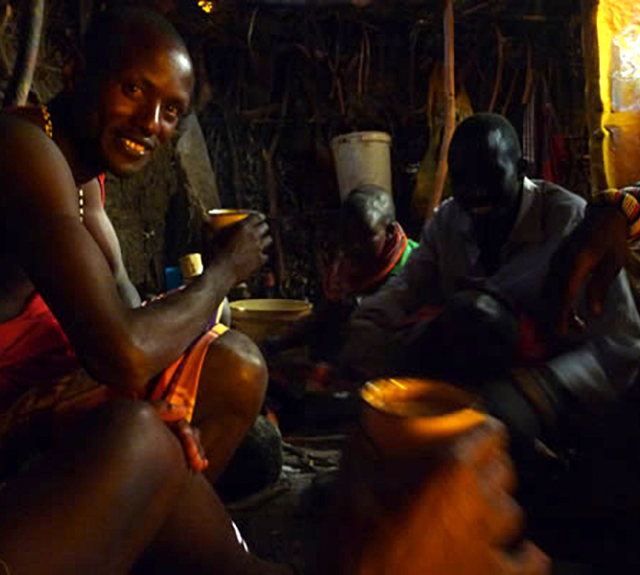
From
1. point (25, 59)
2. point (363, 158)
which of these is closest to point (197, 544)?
point (25, 59)

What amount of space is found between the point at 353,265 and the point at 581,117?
415 centimetres

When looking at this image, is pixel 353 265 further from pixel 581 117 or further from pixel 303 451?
pixel 581 117

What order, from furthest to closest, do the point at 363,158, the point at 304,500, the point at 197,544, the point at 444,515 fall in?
the point at 363,158 < the point at 304,500 < the point at 197,544 < the point at 444,515

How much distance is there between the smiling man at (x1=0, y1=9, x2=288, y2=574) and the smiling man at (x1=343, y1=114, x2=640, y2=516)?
43.0 inches

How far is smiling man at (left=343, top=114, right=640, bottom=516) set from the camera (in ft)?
8.05

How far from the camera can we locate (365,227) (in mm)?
3785

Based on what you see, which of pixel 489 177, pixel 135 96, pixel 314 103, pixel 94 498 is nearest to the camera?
pixel 94 498

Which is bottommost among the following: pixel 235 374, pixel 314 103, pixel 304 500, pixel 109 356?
pixel 304 500

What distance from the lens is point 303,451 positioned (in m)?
3.06

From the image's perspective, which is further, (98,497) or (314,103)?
(314,103)

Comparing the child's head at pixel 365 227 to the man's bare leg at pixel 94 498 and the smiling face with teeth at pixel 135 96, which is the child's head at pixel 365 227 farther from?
the man's bare leg at pixel 94 498

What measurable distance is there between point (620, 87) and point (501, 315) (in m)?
2.07

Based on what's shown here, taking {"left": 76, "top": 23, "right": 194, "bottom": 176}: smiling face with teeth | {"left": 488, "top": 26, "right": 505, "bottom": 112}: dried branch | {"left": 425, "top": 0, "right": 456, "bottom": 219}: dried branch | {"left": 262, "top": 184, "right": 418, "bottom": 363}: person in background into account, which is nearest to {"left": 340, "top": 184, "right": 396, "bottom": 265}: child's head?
{"left": 262, "top": 184, "right": 418, "bottom": 363}: person in background

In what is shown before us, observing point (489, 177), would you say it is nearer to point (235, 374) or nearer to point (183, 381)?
point (235, 374)
